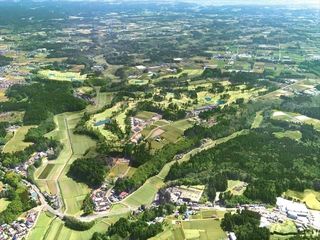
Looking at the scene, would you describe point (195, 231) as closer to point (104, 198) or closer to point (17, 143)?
point (104, 198)

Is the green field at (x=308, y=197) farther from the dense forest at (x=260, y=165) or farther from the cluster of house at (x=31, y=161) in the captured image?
the cluster of house at (x=31, y=161)

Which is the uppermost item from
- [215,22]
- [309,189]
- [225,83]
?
[309,189]

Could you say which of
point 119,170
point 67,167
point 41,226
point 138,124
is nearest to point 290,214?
point 119,170

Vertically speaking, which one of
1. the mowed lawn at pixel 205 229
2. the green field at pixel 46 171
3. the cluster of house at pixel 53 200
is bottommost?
the green field at pixel 46 171

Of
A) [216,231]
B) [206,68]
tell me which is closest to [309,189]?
[216,231]

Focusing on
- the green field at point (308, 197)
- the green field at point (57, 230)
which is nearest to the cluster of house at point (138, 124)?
the green field at point (57, 230)

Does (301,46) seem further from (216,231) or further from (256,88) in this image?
(216,231)
